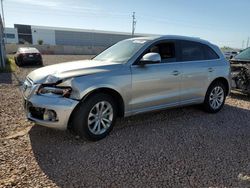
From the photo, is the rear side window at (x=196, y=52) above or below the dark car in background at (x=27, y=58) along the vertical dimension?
above

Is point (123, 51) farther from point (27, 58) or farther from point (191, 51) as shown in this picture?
point (27, 58)

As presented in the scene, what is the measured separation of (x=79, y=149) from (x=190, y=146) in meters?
1.80

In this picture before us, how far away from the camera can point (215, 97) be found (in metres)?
6.28

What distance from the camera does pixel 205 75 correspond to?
5863 mm

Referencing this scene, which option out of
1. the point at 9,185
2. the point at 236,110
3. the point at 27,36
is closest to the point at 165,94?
the point at 236,110

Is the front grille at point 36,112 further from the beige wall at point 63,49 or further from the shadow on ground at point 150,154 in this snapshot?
the beige wall at point 63,49

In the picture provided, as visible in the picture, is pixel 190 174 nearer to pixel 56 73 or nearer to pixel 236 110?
pixel 56 73

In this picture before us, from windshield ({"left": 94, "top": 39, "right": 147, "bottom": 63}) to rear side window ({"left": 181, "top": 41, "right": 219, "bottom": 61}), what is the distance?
3.32ft

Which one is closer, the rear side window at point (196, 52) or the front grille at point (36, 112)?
the front grille at point (36, 112)

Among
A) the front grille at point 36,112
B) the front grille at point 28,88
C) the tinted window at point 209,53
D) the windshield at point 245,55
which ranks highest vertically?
the tinted window at point 209,53

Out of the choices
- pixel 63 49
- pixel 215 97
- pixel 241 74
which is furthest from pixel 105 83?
pixel 63 49

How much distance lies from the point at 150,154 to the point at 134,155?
25 centimetres

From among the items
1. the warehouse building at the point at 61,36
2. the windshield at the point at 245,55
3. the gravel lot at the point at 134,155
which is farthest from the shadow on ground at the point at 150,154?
the warehouse building at the point at 61,36

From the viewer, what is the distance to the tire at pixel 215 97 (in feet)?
20.0
